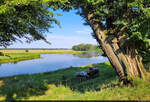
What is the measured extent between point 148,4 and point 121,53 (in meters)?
2.66

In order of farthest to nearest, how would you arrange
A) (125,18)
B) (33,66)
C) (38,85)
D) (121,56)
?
(33,66), (38,85), (125,18), (121,56)

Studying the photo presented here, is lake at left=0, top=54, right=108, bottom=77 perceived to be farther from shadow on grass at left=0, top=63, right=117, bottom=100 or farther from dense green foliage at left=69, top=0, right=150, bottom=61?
dense green foliage at left=69, top=0, right=150, bottom=61

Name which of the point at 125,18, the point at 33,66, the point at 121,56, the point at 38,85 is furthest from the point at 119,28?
the point at 33,66

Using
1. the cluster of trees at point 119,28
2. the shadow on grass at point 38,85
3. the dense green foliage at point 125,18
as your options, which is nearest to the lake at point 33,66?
the shadow on grass at point 38,85

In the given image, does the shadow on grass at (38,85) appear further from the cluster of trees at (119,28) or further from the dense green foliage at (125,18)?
the dense green foliage at (125,18)

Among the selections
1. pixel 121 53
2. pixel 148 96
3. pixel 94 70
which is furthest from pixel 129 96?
pixel 94 70

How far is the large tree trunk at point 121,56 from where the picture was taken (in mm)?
5605

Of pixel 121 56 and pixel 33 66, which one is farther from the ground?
pixel 33 66

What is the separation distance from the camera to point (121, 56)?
5.65 meters

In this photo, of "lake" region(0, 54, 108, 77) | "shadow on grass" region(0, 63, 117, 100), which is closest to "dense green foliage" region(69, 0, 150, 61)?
"shadow on grass" region(0, 63, 117, 100)

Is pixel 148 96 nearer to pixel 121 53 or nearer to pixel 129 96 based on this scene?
pixel 129 96

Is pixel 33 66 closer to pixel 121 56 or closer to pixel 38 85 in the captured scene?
pixel 38 85

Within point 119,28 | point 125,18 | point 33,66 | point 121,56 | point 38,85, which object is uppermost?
point 125,18

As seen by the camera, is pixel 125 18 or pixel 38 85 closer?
pixel 125 18
